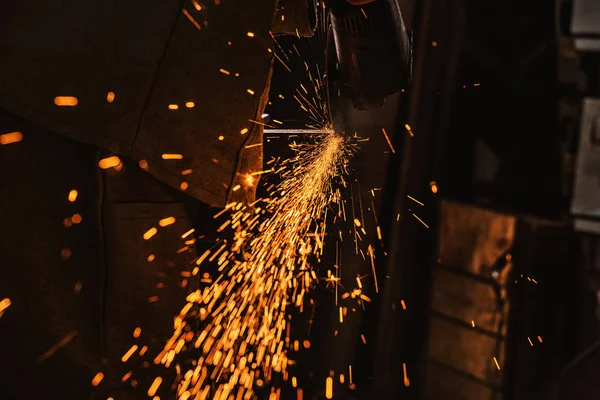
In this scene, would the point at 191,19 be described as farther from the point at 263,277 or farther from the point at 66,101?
the point at 263,277

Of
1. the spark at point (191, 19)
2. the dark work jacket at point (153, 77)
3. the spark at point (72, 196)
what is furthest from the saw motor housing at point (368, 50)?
the spark at point (72, 196)

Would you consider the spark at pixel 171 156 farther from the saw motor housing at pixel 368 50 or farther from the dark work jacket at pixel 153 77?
the saw motor housing at pixel 368 50

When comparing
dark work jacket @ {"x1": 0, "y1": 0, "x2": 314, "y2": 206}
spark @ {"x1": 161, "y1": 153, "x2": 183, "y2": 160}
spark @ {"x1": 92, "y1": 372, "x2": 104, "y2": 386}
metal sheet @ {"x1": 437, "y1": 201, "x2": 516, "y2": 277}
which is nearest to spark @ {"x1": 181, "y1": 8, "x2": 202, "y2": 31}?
dark work jacket @ {"x1": 0, "y1": 0, "x2": 314, "y2": 206}

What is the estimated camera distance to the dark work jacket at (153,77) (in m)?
1.51

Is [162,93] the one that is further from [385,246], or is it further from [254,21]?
[385,246]

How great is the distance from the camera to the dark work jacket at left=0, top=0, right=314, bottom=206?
1514 mm

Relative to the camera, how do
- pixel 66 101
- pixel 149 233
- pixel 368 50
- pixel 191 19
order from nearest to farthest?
pixel 66 101
pixel 191 19
pixel 149 233
pixel 368 50

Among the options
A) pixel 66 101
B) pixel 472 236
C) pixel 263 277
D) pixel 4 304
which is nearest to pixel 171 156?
pixel 66 101

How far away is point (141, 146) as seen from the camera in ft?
5.32

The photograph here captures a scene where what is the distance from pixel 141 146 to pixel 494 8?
8.23 feet

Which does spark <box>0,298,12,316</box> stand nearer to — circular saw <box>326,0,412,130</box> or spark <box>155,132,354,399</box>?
spark <box>155,132,354,399</box>

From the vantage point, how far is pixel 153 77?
1615 mm

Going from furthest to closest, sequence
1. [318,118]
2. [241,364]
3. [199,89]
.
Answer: [318,118], [241,364], [199,89]

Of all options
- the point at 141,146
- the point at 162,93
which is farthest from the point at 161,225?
the point at 162,93
